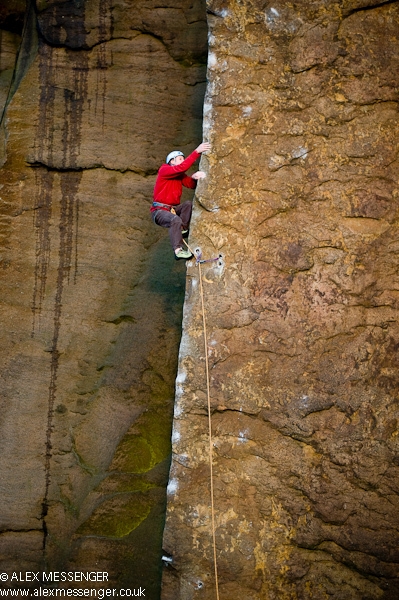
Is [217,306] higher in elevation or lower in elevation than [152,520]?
higher

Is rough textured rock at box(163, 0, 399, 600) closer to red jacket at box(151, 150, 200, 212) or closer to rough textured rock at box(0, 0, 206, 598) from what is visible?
red jacket at box(151, 150, 200, 212)

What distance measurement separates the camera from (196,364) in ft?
21.4

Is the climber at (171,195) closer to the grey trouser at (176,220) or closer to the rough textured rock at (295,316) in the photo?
the grey trouser at (176,220)

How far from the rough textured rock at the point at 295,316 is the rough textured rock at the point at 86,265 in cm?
96

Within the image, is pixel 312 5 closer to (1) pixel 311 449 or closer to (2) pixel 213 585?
(1) pixel 311 449

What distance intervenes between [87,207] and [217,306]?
6.03 ft

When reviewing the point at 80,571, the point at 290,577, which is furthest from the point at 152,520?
the point at 290,577

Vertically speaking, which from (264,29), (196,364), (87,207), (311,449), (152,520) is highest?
(264,29)

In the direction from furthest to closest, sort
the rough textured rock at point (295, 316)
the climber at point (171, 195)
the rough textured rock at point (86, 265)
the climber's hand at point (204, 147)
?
1. the rough textured rock at point (86, 265)
2. the climber at point (171, 195)
3. the climber's hand at point (204, 147)
4. the rough textured rock at point (295, 316)

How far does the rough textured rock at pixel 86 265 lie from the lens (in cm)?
732

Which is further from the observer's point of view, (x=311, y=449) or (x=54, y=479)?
(x=54, y=479)

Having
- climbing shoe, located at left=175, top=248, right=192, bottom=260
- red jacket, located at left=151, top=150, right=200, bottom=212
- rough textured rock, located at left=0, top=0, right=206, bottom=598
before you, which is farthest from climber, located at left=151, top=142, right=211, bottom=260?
rough textured rock, located at left=0, top=0, right=206, bottom=598

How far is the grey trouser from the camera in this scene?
6.61m

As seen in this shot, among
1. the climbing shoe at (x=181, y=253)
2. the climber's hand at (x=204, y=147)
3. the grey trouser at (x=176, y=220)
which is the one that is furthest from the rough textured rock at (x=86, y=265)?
the climber's hand at (x=204, y=147)
